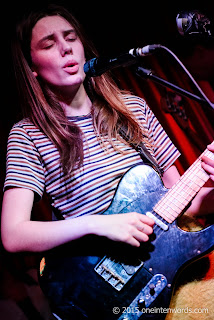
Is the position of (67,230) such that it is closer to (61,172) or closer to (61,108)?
(61,172)

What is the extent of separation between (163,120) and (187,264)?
2582 millimetres

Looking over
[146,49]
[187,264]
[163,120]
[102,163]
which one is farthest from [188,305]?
[163,120]

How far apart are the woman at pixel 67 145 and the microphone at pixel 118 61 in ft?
1.32

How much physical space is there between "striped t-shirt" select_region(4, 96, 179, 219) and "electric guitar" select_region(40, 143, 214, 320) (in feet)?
0.58

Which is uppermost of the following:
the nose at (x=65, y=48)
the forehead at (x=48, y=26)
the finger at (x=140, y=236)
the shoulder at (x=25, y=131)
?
the forehead at (x=48, y=26)

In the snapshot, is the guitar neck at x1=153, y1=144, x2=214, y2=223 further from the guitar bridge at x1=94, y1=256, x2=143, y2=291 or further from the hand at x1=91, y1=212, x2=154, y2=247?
the guitar bridge at x1=94, y1=256, x2=143, y2=291

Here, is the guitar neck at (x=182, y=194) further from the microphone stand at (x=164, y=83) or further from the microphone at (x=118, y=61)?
the microphone at (x=118, y=61)

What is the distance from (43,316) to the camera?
2.90 meters

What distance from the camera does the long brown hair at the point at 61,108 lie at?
1527 millimetres

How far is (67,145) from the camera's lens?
151cm

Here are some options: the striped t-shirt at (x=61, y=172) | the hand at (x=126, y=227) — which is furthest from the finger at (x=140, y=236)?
the striped t-shirt at (x=61, y=172)

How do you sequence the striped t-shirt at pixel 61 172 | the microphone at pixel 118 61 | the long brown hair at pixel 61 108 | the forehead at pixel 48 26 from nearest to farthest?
1. the microphone at pixel 118 61
2. the striped t-shirt at pixel 61 172
3. the long brown hair at pixel 61 108
4. the forehead at pixel 48 26

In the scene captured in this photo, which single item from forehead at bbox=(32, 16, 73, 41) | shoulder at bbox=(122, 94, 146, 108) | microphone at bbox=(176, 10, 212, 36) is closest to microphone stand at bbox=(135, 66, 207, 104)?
microphone at bbox=(176, 10, 212, 36)

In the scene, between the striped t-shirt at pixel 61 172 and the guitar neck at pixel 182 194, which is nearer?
the guitar neck at pixel 182 194
